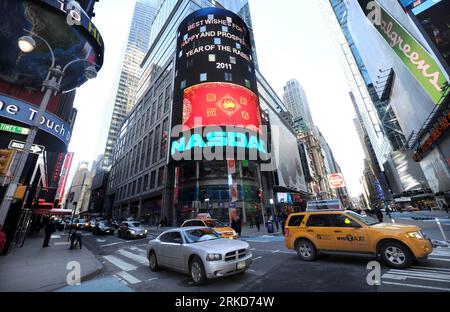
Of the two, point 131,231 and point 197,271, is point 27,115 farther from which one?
point 131,231

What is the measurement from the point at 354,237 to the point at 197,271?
5.44 meters

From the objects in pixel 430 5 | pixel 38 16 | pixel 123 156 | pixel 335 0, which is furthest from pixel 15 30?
pixel 335 0

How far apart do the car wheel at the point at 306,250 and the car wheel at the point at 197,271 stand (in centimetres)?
442

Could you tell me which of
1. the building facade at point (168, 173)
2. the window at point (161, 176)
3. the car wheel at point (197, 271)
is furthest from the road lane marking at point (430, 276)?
the window at point (161, 176)

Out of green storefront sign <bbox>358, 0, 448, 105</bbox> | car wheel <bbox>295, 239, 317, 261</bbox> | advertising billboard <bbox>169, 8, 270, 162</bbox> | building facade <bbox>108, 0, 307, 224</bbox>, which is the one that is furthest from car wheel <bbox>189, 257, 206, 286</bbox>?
green storefront sign <bbox>358, 0, 448, 105</bbox>

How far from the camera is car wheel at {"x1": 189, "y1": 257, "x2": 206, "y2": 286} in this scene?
5.42 meters

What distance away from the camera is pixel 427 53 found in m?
21.6

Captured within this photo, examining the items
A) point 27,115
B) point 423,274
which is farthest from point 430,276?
point 27,115

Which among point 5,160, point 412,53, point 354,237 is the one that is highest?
point 412,53

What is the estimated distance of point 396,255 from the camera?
5859 millimetres

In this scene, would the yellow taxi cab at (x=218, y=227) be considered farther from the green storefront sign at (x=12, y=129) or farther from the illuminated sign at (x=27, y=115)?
the green storefront sign at (x=12, y=129)

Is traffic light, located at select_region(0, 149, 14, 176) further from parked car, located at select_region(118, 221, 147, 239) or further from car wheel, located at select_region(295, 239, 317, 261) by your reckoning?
parked car, located at select_region(118, 221, 147, 239)
